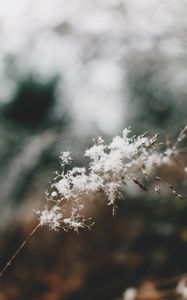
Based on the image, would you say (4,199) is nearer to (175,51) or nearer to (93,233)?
(93,233)

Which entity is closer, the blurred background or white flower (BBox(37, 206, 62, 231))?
white flower (BBox(37, 206, 62, 231))

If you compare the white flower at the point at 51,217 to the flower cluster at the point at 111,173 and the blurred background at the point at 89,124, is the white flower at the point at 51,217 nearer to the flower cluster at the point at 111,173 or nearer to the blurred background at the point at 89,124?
the flower cluster at the point at 111,173

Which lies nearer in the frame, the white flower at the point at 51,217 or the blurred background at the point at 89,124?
the white flower at the point at 51,217

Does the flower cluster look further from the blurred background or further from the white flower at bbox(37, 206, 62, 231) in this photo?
the blurred background

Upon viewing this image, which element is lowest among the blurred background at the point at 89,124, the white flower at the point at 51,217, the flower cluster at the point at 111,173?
the white flower at the point at 51,217

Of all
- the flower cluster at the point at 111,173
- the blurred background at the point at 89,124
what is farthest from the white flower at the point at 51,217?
the blurred background at the point at 89,124

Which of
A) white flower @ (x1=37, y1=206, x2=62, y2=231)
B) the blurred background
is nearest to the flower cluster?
white flower @ (x1=37, y1=206, x2=62, y2=231)

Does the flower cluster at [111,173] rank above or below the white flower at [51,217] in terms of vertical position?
above

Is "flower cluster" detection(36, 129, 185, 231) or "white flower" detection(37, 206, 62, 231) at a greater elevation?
"flower cluster" detection(36, 129, 185, 231)

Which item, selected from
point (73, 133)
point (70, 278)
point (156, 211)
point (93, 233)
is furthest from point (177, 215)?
point (73, 133)
